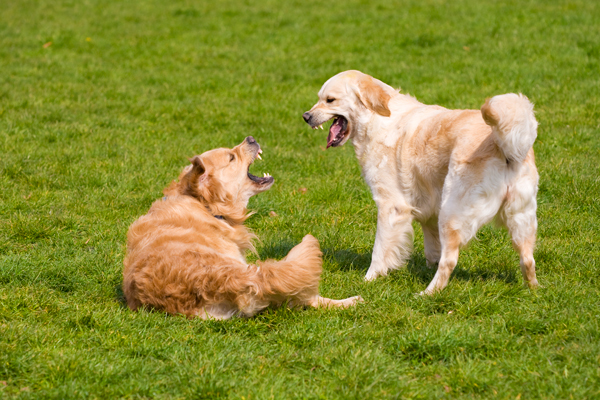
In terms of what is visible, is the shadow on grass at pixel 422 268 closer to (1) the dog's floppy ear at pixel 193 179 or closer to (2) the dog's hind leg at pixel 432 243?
(2) the dog's hind leg at pixel 432 243

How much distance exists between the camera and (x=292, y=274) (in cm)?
430

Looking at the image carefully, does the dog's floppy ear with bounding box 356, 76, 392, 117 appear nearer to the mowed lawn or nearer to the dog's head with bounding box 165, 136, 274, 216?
the dog's head with bounding box 165, 136, 274, 216

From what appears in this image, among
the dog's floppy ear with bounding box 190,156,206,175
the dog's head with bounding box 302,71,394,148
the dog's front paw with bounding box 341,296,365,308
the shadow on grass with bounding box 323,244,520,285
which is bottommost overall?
the shadow on grass with bounding box 323,244,520,285

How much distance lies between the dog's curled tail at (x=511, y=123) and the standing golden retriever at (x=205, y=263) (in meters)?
1.51

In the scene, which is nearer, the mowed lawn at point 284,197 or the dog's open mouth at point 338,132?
the mowed lawn at point 284,197

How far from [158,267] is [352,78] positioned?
8.55 feet

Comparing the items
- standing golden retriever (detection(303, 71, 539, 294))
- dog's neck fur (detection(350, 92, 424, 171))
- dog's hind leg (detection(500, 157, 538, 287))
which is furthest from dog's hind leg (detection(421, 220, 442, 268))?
dog's hind leg (detection(500, 157, 538, 287))

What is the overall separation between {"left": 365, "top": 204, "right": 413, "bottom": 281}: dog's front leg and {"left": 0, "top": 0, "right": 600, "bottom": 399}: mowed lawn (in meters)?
0.14

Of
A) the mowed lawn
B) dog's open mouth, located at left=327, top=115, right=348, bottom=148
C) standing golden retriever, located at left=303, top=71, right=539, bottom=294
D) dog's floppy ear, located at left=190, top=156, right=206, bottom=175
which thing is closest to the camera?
the mowed lawn

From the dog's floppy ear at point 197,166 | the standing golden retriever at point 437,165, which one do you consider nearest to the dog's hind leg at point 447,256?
the standing golden retriever at point 437,165

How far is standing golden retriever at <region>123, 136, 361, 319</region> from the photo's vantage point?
170 inches

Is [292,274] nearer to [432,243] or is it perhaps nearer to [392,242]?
[392,242]

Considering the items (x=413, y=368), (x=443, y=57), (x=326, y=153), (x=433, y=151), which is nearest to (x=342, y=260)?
(x=433, y=151)

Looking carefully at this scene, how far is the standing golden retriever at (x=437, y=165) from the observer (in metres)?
4.54
